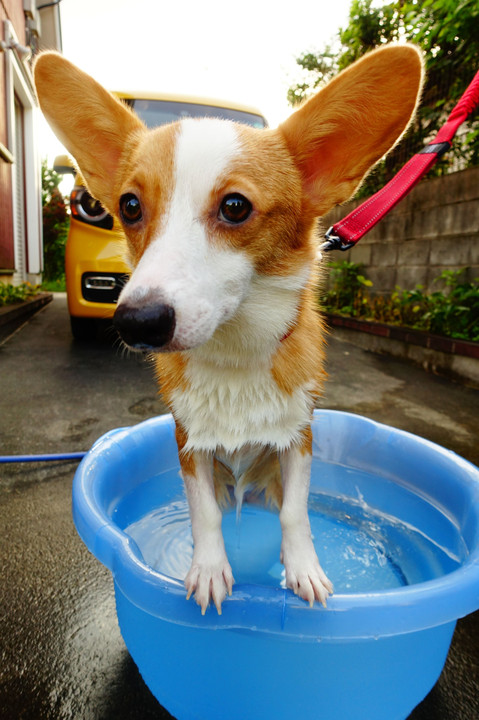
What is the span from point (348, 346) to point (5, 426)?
155 inches

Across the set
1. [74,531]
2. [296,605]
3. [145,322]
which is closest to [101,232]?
[74,531]

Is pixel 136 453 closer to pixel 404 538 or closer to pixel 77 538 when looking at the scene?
pixel 77 538

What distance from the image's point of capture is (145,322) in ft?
3.01

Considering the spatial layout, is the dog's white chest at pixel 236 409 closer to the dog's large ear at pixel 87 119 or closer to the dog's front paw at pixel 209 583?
the dog's front paw at pixel 209 583

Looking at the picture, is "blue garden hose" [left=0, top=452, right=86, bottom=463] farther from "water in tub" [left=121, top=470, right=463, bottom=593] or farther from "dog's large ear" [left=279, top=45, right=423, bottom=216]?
"dog's large ear" [left=279, top=45, right=423, bottom=216]

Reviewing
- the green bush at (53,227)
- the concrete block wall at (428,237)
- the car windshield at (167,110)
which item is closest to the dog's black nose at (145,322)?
the car windshield at (167,110)

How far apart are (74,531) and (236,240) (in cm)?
144

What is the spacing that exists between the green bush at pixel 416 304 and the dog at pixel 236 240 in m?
2.45

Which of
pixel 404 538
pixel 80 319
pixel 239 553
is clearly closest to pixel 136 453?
pixel 239 553

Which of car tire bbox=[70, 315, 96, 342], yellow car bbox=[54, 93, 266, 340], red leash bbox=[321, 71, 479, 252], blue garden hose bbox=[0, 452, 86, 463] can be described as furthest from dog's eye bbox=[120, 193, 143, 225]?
car tire bbox=[70, 315, 96, 342]

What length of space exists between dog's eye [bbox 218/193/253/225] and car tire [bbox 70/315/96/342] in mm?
4208

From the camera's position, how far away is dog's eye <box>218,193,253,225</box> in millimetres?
1142

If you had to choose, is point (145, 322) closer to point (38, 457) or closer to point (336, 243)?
point (336, 243)

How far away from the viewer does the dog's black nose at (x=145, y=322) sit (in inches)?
36.1
